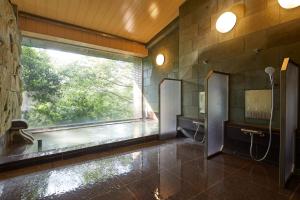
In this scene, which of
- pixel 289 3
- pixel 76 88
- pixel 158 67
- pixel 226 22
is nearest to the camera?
pixel 289 3

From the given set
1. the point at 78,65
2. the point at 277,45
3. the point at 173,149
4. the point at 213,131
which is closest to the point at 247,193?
the point at 213,131

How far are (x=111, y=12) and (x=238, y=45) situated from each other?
2664 mm

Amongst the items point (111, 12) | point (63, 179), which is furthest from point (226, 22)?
point (63, 179)

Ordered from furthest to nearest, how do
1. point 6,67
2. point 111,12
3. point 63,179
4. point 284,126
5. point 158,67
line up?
point 158,67, point 111,12, point 6,67, point 63,179, point 284,126

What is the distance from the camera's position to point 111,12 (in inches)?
138

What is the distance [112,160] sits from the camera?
7.73ft

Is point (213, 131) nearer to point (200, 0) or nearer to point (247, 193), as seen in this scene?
point (247, 193)

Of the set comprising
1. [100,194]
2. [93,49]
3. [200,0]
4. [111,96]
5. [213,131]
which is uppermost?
[200,0]

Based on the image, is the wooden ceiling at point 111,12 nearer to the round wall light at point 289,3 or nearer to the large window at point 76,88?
the large window at point 76,88

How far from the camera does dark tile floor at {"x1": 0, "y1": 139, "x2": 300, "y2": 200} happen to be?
5.05ft

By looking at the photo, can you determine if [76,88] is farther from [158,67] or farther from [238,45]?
[238,45]

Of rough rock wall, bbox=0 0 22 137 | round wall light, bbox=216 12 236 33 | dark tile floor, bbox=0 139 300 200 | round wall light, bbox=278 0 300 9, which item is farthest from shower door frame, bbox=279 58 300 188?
rough rock wall, bbox=0 0 22 137

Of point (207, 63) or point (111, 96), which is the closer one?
point (207, 63)

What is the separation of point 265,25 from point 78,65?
4183 mm
